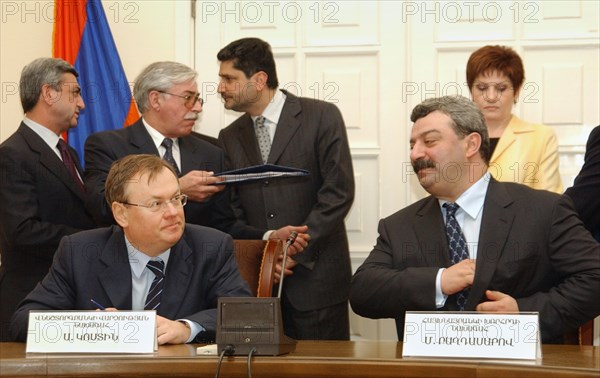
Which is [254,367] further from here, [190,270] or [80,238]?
[80,238]

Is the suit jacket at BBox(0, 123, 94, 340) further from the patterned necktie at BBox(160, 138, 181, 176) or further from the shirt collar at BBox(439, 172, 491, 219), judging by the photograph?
the shirt collar at BBox(439, 172, 491, 219)

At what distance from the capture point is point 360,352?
263 cm

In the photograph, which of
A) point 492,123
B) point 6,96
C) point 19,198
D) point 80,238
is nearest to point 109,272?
point 80,238

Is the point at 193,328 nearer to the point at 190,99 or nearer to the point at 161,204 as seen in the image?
the point at 161,204

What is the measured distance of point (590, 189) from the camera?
→ 3.47 m

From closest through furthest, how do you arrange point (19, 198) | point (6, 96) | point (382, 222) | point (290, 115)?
point (382, 222) → point (19, 198) → point (290, 115) → point (6, 96)

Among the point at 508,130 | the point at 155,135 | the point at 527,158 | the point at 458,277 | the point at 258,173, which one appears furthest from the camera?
the point at 155,135

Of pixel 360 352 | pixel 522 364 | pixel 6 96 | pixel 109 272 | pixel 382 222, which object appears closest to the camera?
pixel 522 364

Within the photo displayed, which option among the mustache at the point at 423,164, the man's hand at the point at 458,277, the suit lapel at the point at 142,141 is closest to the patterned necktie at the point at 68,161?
the suit lapel at the point at 142,141

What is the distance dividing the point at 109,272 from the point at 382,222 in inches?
39.8

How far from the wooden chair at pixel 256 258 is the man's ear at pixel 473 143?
2.55 ft

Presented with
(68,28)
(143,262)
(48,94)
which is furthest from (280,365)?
(68,28)

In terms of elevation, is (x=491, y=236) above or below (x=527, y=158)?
below

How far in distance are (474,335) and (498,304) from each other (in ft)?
1.78
